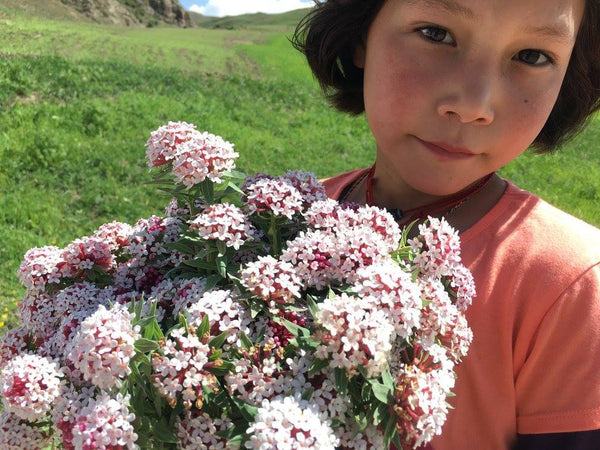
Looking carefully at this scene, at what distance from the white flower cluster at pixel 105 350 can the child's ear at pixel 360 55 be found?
1738 mm

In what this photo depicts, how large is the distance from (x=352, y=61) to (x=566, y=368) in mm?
1675

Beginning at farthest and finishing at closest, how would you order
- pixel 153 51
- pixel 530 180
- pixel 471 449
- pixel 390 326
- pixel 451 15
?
pixel 153 51, pixel 530 180, pixel 471 449, pixel 451 15, pixel 390 326

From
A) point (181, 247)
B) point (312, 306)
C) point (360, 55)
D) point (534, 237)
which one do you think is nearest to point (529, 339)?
point (534, 237)

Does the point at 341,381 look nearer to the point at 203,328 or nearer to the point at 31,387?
the point at 203,328

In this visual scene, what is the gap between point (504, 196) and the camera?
2.16 meters

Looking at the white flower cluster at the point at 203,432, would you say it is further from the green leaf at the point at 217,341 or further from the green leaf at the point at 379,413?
the green leaf at the point at 379,413

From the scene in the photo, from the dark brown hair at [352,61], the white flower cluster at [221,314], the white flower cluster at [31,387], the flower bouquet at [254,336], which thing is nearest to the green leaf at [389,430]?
the flower bouquet at [254,336]

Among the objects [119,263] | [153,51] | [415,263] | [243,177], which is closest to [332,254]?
[415,263]

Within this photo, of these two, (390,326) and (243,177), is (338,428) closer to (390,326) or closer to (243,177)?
(390,326)

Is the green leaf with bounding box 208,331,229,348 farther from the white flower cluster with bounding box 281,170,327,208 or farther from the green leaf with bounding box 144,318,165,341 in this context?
the white flower cluster with bounding box 281,170,327,208

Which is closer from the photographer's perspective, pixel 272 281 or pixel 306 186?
pixel 272 281

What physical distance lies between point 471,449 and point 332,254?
93 cm

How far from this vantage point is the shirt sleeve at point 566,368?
1.67 metres

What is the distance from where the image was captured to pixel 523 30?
1.64 m
